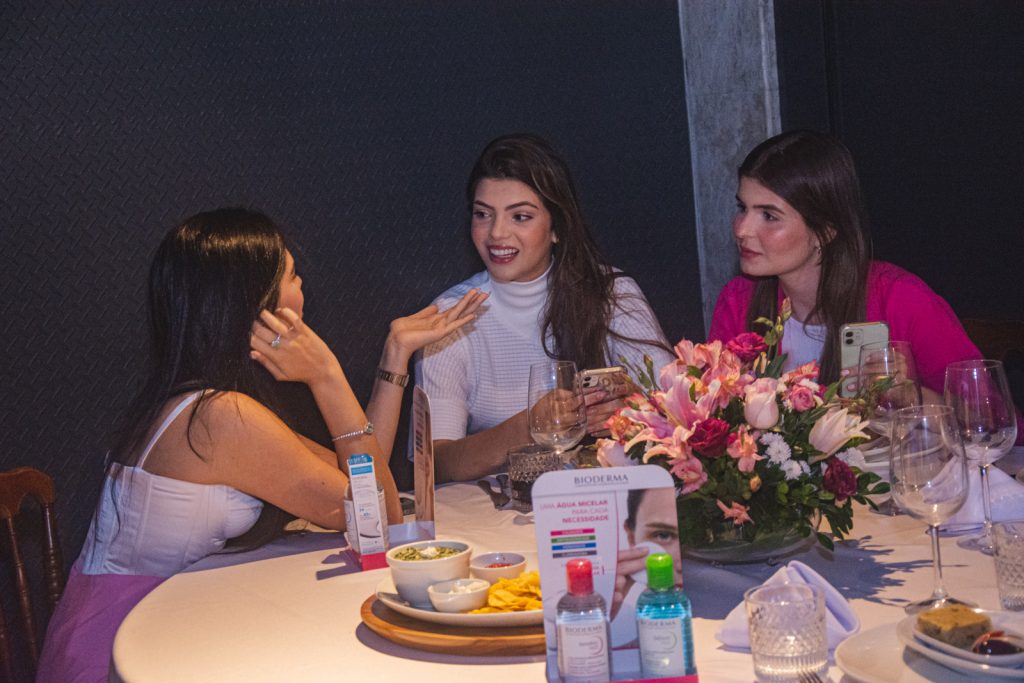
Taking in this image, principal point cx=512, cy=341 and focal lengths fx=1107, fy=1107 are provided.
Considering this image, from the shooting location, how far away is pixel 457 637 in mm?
1421

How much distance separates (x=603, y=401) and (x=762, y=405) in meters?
0.86

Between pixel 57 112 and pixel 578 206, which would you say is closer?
pixel 57 112

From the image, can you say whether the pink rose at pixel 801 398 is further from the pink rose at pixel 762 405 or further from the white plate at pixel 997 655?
the white plate at pixel 997 655

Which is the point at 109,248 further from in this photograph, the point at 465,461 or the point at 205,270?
the point at 465,461

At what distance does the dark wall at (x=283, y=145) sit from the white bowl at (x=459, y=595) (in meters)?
1.36

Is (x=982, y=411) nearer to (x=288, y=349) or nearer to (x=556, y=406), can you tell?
(x=556, y=406)

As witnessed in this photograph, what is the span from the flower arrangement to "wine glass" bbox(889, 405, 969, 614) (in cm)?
15

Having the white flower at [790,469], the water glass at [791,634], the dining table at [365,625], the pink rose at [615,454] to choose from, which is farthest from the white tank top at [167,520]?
the water glass at [791,634]

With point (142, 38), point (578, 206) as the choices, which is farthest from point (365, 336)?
point (142, 38)

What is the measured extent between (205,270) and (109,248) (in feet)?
2.62

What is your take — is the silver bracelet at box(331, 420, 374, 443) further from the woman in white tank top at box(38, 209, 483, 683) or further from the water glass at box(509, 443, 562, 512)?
the water glass at box(509, 443, 562, 512)

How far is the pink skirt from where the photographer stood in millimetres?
1935

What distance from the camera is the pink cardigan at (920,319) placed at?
2.68 m

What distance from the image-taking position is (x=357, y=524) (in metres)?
1.85
